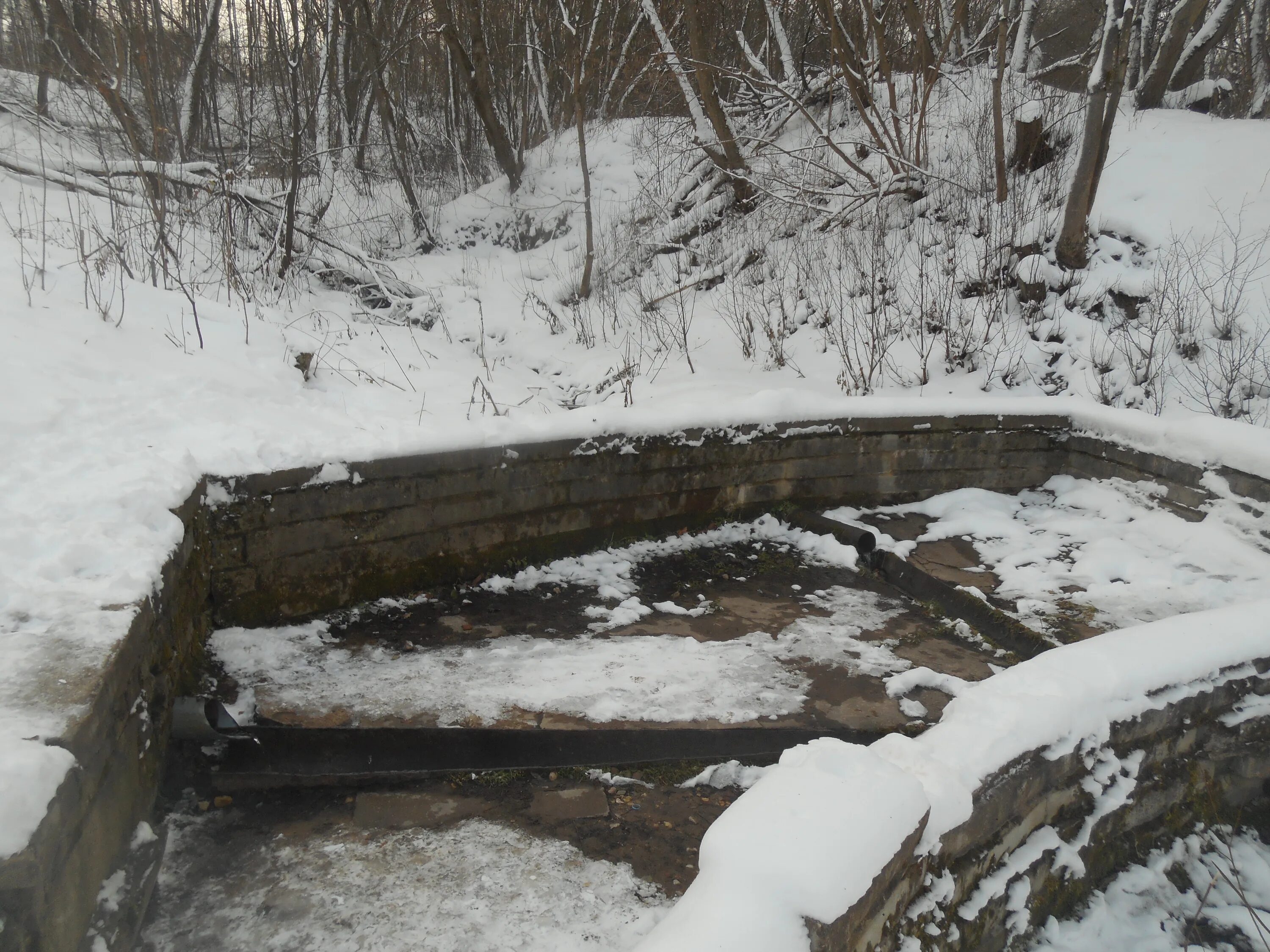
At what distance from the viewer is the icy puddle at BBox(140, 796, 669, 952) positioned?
2.03 meters

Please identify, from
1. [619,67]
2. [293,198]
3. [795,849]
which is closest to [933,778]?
[795,849]

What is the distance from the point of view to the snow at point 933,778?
4.65 ft

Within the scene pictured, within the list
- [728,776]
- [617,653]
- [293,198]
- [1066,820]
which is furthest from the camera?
[293,198]

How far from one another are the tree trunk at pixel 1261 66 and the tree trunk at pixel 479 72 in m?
10.4

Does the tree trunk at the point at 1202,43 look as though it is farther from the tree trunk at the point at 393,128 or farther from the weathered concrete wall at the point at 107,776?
the weathered concrete wall at the point at 107,776

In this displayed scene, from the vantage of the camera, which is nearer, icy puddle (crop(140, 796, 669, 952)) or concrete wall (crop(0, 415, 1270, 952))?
A: concrete wall (crop(0, 415, 1270, 952))

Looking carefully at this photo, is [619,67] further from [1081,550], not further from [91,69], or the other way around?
[1081,550]

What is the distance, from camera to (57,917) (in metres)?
1.59

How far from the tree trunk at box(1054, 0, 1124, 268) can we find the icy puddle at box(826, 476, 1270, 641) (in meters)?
3.64

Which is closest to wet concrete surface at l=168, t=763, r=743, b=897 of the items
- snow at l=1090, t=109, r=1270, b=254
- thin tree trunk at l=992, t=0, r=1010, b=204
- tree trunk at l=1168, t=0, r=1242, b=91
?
thin tree trunk at l=992, t=0, r=1010, b=204

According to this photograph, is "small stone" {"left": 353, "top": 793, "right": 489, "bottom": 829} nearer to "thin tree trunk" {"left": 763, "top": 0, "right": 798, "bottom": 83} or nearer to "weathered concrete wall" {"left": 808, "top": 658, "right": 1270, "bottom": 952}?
"weathered concrete wall" {"left": 808, "top": 658, "right": 1270, "bottom": 952}

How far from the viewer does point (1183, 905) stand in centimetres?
267

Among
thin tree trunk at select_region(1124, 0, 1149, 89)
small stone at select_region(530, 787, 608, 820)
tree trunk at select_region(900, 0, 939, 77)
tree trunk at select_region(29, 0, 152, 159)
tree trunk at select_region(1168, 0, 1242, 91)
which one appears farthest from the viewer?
thin tree trunk at select_region(1124, 0, 1149, 89)

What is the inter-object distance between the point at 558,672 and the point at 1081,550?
3129mm
